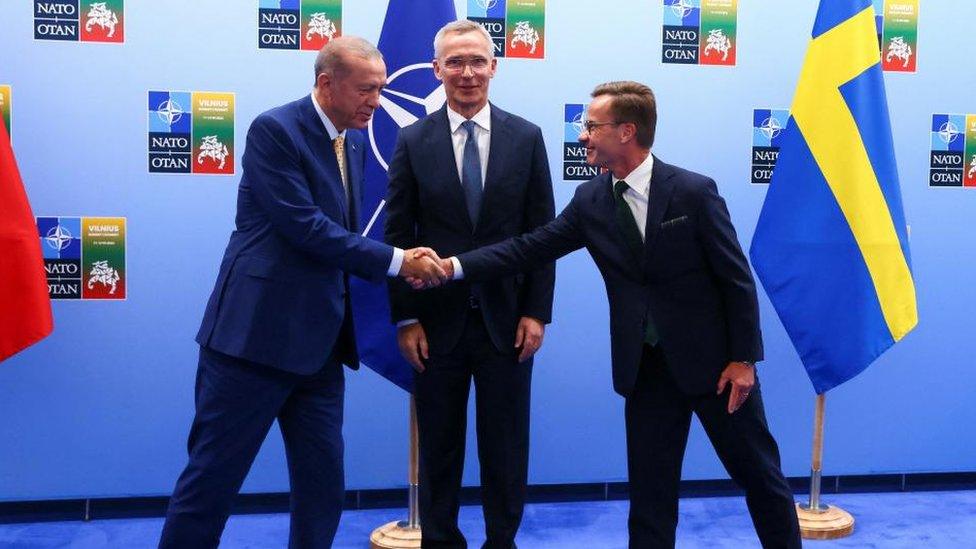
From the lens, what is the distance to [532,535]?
3875 millimetres

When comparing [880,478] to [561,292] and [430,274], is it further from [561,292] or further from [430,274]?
[430,274]

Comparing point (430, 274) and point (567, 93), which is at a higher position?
point (567, 93)

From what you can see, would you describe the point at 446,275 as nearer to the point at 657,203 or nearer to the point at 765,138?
the point at 657,203

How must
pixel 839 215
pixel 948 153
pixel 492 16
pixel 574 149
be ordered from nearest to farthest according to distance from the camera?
pixel 839 215 → pixel 492 16 → pixel 574 149 → pixel 948 153

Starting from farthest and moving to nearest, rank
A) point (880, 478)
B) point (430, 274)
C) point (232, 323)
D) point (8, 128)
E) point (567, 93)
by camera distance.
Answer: point (880, 478) < point (567, 93) < point (8, 128) < point (430, 274) < point (232, 323)

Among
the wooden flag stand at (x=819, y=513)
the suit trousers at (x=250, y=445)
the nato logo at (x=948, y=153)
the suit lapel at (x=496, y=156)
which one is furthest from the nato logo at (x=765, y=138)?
the suit trousers at (x=250, y=445)

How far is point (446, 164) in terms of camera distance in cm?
312

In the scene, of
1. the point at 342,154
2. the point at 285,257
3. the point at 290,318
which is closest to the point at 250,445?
the point at 290,318

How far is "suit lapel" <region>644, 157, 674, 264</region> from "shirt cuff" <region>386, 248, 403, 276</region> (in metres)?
0.71

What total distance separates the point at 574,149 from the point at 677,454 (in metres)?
1.67

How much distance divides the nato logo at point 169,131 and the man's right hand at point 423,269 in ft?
Answer: 4.53

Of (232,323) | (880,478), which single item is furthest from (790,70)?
(232,323)

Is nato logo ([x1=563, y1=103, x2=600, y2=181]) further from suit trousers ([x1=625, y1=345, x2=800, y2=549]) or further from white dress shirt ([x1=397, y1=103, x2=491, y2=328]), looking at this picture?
suit trousers ([x1=625, y1=345, x2=800, y2=549])

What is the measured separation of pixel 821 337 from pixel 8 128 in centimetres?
311
